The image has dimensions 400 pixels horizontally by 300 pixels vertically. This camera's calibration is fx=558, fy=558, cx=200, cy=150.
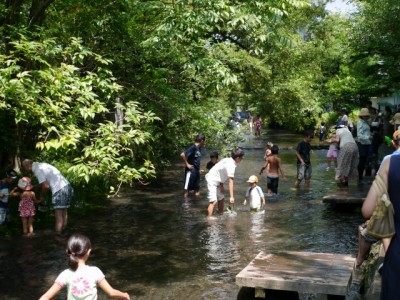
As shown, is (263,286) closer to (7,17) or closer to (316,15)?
(7,17)

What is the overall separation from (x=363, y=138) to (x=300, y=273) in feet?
26.7

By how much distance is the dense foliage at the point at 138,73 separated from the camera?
8.55 metres

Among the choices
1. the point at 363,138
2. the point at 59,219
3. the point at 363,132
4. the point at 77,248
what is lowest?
the point at 59,219

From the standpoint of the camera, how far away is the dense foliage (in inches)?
336

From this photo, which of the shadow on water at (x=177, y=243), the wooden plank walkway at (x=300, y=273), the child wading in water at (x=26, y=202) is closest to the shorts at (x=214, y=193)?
the shadow on water at (x=177, y=243)

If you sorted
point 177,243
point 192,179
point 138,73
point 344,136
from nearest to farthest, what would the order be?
point 177,243, point 138,73, point 344,136, point 192,179

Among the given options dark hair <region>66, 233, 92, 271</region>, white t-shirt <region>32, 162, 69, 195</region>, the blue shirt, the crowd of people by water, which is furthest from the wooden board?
dark hair <region>66, 233, 92, 271</region>

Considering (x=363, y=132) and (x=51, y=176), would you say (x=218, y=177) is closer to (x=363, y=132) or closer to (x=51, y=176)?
(x=51, y=176)

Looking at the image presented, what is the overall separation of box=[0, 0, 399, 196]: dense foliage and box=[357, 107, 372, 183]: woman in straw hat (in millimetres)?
2962

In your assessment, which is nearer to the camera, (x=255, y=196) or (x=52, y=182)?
(x=52, y=182)

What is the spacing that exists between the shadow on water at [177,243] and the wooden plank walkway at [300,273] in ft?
1.97

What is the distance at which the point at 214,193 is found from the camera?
12.1 metres

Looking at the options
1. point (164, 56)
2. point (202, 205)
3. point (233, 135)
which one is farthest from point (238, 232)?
point (233, 135)

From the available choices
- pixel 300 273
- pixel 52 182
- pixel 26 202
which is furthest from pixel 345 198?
pixel 26 202
